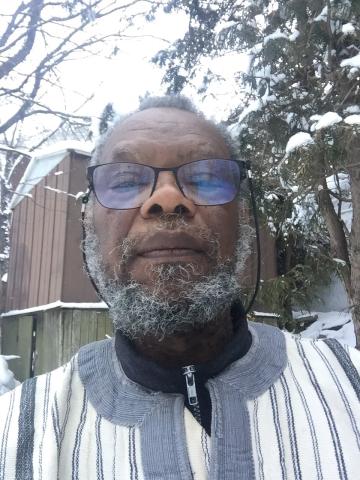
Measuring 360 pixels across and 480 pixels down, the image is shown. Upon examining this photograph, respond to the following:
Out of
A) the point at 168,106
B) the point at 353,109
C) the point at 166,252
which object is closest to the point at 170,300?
the point at 166,252

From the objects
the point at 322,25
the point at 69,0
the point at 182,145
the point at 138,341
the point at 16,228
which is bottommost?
the point at 138,341

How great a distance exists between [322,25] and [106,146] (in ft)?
9.46

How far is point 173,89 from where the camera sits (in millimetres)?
5117

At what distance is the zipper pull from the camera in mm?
1208

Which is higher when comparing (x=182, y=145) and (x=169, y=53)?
(x=169, y=53)

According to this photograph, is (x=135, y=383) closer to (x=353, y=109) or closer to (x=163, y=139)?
(x=163, y=139)

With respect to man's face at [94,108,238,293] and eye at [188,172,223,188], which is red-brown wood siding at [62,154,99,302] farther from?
eye at [188,172,223,188]

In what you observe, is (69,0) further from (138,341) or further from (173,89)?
(138,341)

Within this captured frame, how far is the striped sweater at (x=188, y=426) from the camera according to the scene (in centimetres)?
111

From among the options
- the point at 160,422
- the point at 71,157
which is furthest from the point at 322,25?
the point at 160,422

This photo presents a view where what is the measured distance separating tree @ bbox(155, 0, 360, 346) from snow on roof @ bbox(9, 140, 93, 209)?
120cm

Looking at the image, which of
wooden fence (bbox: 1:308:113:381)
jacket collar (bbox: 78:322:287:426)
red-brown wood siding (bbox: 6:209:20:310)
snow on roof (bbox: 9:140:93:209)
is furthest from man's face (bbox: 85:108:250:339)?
red-brown wood siding (bbox: 6:209:20:310)

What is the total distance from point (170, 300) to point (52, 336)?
4123 millimetres

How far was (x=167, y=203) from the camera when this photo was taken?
1.23 meters
